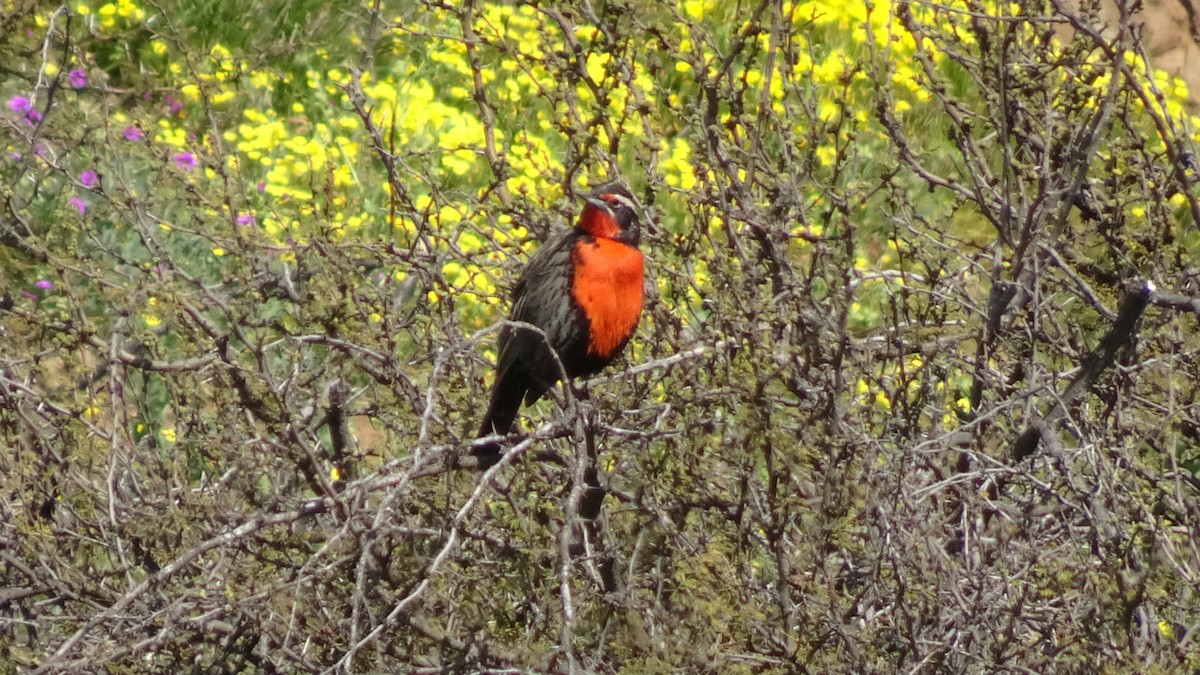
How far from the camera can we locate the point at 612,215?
3801mm

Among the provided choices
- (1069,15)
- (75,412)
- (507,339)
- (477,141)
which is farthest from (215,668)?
(477,141)

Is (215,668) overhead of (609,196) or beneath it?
beneath

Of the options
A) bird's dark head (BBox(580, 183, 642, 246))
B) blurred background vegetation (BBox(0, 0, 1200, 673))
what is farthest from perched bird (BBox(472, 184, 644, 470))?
blurred background vegetation (BBox(0, 0, 1200, 673))

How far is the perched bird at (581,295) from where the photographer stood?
3760mm

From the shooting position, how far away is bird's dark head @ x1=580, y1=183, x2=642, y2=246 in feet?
12.3

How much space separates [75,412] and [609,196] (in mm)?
1297

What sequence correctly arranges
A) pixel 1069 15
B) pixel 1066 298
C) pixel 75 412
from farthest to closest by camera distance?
1. pixel 1066 298
2. pixel 75 412
3. pixel 1069 15

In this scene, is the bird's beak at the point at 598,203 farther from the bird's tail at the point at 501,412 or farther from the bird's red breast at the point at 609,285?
the bird's tail at the point at 501,412

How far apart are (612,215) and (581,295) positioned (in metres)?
0.21

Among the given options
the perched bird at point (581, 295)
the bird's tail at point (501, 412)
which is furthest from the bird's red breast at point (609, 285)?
the bird's tail at point (501, 412)

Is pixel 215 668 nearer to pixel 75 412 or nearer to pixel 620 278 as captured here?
pixel 75 412

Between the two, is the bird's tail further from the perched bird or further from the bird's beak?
the bird's beak

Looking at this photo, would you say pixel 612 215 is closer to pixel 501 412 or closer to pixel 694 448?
pixel 501 412

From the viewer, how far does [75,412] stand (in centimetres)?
334
